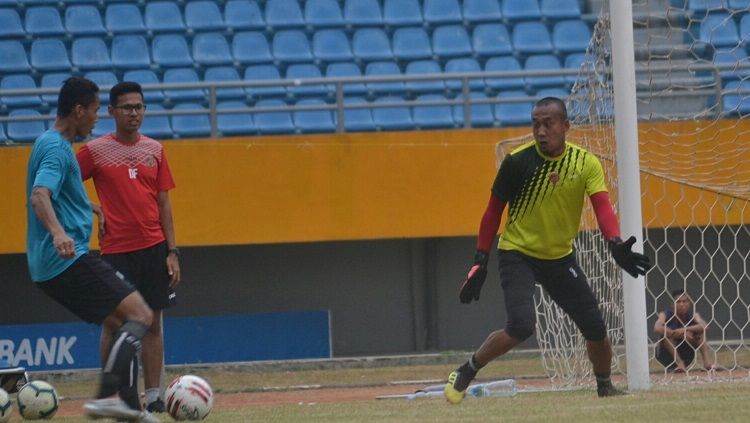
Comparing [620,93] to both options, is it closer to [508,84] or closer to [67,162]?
[67,162]

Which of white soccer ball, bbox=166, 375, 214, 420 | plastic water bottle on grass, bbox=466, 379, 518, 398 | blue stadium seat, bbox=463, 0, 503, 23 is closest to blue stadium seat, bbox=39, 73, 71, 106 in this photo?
blue stadium seat, bbox=463, 0, 503, 23

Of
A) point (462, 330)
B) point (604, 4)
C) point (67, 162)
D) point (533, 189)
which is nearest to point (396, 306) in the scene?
point (462, 330)

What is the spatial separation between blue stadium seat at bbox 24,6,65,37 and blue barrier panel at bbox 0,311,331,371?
4.40m

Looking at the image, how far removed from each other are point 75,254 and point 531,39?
11859 mm

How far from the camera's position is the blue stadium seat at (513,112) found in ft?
55.5

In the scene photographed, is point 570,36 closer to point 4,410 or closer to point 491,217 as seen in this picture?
point 491,217

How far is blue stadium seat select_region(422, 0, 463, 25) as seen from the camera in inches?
722

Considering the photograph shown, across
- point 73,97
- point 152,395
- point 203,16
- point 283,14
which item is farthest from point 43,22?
point 73,97

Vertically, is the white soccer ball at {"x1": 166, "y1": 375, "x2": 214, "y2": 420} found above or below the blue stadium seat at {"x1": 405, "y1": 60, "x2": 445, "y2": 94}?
below

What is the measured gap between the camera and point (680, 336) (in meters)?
13.2

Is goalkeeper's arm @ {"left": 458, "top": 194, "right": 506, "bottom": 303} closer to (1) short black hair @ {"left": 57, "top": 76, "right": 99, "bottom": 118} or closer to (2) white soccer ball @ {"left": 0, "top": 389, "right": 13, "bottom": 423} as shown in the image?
(1) short black hair @ {"left": 57, "top": 76, "right": 99, "bottom": 118}

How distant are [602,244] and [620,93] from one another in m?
2.40

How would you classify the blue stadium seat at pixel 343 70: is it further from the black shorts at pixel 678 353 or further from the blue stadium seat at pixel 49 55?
the black shorts at pixel 678 353

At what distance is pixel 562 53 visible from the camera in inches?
717
